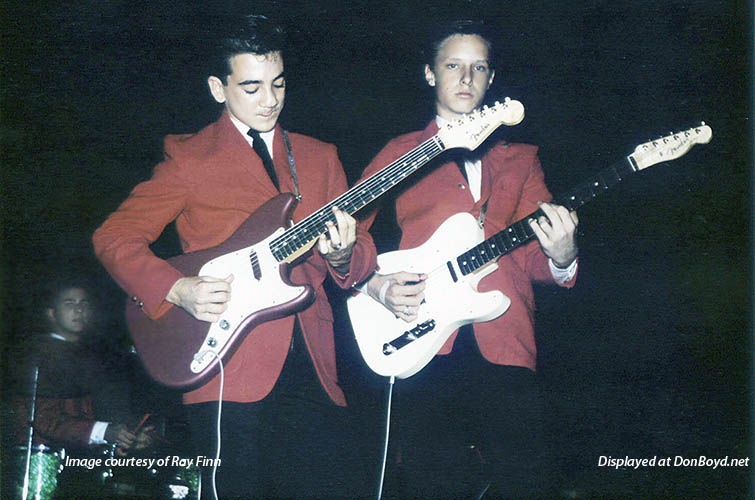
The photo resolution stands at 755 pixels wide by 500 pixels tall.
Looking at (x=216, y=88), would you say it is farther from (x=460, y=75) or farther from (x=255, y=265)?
(x=460, y=75)

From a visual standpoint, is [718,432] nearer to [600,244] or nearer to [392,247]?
[600,244]

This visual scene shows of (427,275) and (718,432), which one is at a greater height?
(427,275)

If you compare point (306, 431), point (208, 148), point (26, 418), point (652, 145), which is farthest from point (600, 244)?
point (26, 418)

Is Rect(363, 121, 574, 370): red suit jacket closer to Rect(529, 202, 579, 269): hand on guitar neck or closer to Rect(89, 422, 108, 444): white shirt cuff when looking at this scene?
Rect(529, 202, 579, 269): hand on guitar neck

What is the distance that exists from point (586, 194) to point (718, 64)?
0.83 metres

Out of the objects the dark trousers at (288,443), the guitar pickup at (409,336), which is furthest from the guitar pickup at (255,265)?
the guitar pickup at (409,336)

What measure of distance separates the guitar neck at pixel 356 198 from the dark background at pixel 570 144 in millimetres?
171

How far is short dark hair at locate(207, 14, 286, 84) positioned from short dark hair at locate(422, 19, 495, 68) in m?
0.56

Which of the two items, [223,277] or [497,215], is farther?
[497,215]

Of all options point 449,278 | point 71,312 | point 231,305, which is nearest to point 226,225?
point 231,305

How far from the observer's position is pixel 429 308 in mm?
2338

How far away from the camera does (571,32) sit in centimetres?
257

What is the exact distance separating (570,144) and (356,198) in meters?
0.87

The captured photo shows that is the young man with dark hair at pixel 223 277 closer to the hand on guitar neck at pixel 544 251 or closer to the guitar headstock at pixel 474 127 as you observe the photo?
the hand on guitar neck at pixel 544 251
